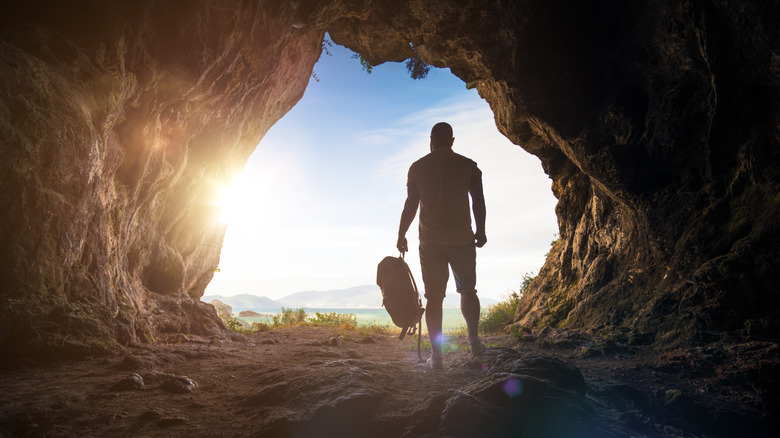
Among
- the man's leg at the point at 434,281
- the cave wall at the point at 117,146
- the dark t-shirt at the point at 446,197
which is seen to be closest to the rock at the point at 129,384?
the cave wall at the point at 117,146

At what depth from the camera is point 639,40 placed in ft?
17.3

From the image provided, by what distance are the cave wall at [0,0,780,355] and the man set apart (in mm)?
2310

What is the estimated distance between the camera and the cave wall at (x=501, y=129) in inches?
161

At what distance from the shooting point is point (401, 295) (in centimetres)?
496

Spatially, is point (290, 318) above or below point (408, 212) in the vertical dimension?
below

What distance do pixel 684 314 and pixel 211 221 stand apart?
10.7 meters

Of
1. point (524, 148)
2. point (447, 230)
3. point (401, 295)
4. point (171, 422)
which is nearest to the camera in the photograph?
point (171, 422)

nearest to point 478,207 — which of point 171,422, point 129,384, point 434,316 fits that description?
point 434,316

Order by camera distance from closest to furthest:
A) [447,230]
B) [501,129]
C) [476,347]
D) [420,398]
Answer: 1. [420,398]
2. [476,347]
3. [447,230]
4. [501,129]

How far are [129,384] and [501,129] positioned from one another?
8.14m

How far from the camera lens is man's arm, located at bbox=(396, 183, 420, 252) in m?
4.83

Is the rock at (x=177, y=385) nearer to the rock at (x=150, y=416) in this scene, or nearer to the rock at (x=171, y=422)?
the rock at (x=150, y=416)

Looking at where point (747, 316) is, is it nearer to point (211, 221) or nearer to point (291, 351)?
point (291, 351)

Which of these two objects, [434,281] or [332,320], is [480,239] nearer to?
[434,281]
